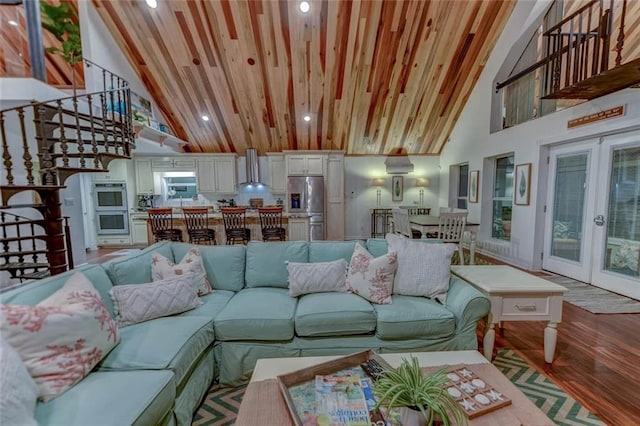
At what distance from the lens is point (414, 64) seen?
5191mm

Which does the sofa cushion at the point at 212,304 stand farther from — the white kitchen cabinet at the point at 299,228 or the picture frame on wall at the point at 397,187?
the picture frame on wall at the point at 397,187

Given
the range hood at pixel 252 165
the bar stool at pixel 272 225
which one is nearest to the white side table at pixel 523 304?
the bar stool at pixel 272 225

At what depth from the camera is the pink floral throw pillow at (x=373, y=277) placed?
222 cm

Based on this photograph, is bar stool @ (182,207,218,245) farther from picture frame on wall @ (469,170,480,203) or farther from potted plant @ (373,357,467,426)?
picture frame on wall @ (469,170,480,203)

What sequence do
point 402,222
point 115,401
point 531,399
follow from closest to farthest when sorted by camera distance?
point 115,401 < point 531,399 < point 402,222

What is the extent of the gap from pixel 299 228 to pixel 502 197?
3874mm

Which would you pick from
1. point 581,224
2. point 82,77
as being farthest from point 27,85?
point 581,224

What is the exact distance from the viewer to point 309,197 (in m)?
6.84

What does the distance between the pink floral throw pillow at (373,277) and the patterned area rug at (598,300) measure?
8.27ft

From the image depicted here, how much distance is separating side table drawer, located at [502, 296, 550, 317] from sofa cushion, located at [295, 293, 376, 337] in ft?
3.06

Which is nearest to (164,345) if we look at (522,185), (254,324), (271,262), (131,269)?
(254,324)

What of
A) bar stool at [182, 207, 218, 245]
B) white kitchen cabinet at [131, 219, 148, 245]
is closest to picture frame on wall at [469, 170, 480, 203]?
bar stool at [182, 207, 218, 245]

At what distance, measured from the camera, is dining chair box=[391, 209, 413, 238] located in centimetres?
472

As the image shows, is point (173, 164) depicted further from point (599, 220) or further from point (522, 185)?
point (599, 220)
